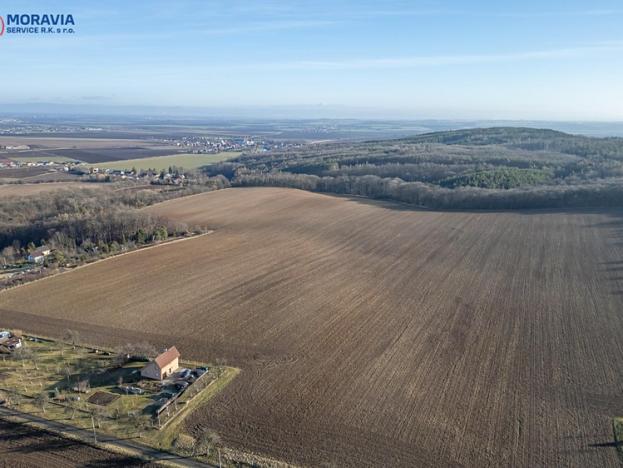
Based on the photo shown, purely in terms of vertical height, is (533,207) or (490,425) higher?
(533,207)

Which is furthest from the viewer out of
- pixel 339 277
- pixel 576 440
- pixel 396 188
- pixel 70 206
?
pixel 396 188

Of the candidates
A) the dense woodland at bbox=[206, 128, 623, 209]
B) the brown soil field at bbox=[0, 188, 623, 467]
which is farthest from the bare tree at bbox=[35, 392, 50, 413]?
the dense woodland at bbox=[206, 128, 623, 209]

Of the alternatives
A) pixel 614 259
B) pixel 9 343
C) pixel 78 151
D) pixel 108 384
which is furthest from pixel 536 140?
pixel 78 151

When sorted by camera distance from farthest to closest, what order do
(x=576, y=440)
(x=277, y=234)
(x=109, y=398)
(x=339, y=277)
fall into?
(x=277, y=234), (x=339, y=277), (x=109, y=398), (x=576, y=440)

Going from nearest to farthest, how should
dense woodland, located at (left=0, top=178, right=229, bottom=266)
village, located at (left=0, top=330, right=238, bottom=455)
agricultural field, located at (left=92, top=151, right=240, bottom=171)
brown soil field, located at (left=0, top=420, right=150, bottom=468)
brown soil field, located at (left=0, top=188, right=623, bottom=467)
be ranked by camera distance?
1. brown soil field, located at (left=0, top=420, right=150, bottom=468)
2. brown soil field, located at (left=0, top=188, right=623, bottom=467)
3. village, located at (left=0, top=330, right=238, bottom=455)
4. dense woodland, located at (left=0, top=178, right=229, bottom=266)
5. agricultural field, located at (left=92, top=151, right=240, bottom=171)

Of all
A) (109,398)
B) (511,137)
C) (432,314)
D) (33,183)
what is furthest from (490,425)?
(511,137)

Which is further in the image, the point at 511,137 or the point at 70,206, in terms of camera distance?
the point at 511,137

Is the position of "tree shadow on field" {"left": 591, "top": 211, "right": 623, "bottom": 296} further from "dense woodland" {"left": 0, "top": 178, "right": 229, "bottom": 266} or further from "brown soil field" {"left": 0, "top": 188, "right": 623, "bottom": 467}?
"dense woodland" {"left": 0, "top": 178, "right": 229, "bottom": 266}

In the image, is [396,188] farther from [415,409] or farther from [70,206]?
[415,409]
